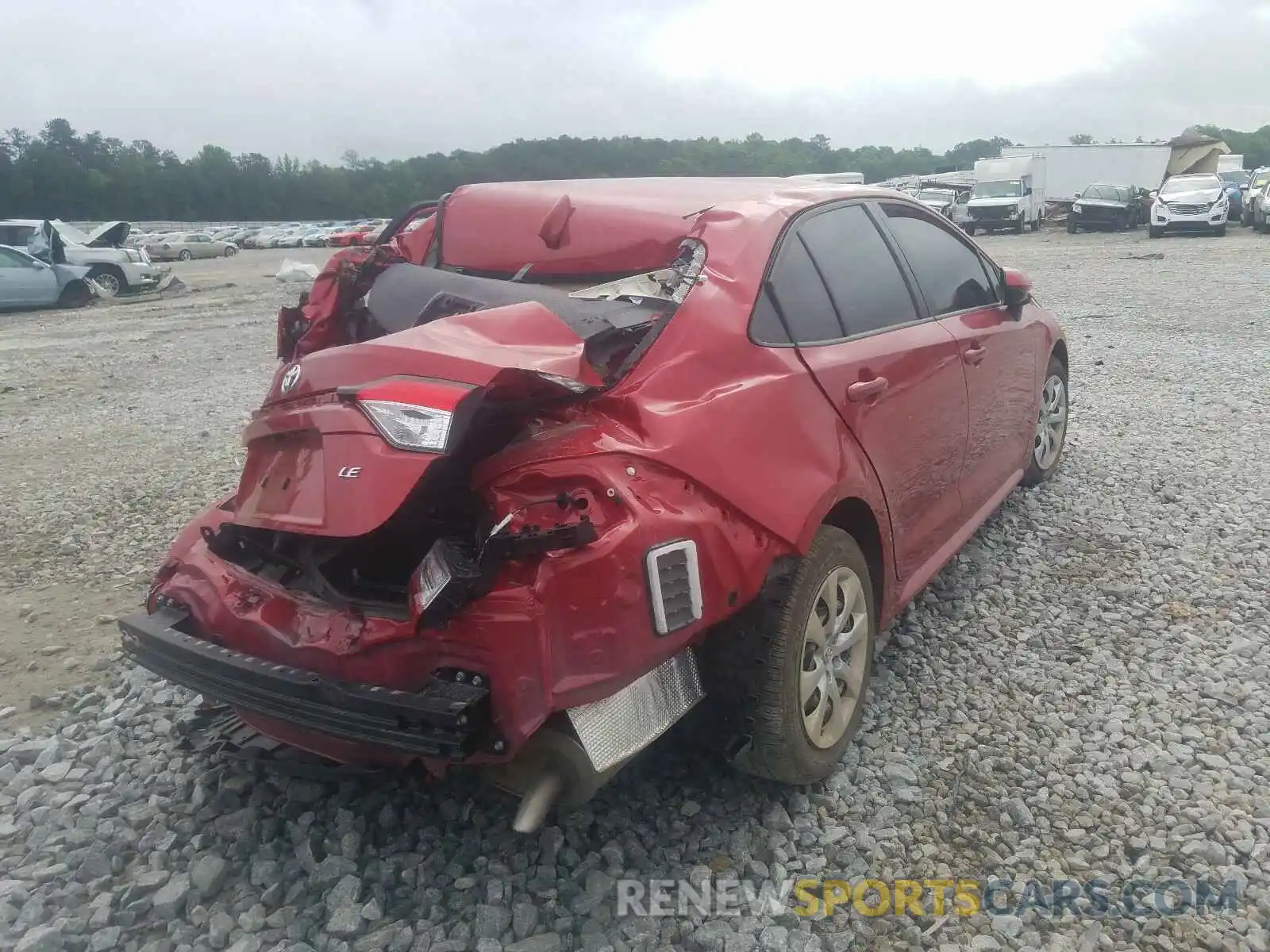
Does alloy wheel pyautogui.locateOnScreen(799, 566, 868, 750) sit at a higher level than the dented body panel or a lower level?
lower

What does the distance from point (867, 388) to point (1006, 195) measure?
32036 mm

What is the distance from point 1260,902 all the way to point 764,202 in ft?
7.86

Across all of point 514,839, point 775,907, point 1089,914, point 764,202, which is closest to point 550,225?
point 764,202

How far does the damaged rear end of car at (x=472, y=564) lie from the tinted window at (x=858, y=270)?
0.59m

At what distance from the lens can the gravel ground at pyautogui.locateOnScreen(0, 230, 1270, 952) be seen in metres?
2.44

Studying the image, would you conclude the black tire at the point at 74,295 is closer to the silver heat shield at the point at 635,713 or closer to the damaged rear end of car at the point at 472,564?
the damaged rear end of car at the point at 472,564

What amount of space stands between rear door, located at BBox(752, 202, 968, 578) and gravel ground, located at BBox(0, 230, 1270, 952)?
25.6 inches

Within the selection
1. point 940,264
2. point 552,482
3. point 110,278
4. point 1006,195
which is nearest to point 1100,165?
point 1006,195

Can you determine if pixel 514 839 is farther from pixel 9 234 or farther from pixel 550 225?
pixel 9 234

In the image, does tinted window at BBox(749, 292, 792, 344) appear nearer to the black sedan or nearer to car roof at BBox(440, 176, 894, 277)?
car roof at BBox(440, 176, 894, 277)

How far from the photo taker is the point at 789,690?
2.66m

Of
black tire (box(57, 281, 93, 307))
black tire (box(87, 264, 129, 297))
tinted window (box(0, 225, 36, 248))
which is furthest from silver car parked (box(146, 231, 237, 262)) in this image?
black tire (box(57, 281, 93, 307))

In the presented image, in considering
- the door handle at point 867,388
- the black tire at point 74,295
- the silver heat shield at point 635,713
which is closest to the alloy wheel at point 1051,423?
the door handle at point 867,388

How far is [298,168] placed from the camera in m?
86.4
